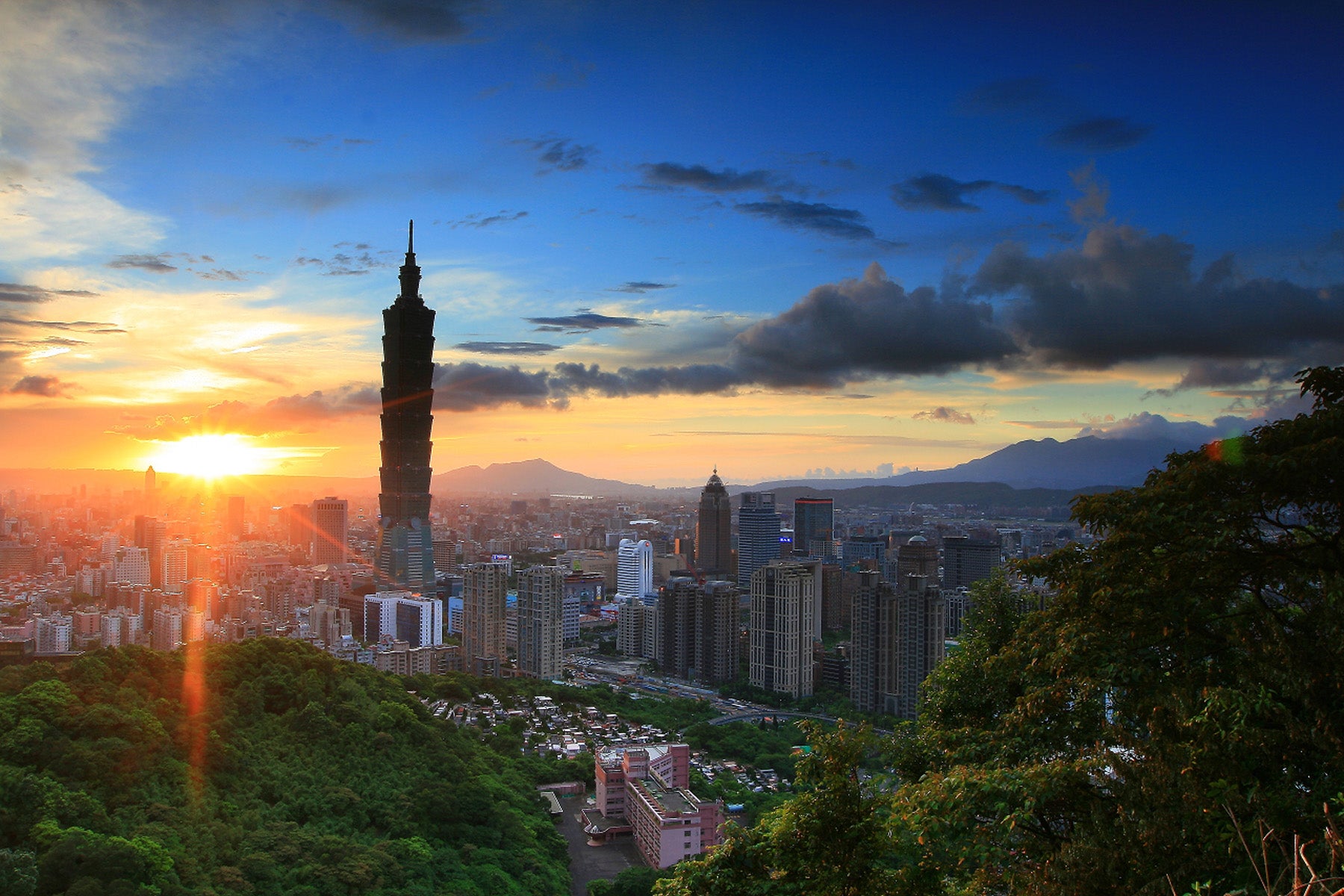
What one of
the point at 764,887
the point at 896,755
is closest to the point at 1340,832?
the point at 764,887

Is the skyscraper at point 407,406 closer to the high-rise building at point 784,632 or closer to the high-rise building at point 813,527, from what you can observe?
the high-rise building at point 784,632

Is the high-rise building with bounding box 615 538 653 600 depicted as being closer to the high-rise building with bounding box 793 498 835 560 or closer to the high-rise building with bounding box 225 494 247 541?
the high-rise building with bounding box 793 498 835 560

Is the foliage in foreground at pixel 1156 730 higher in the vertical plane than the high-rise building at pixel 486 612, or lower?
higher

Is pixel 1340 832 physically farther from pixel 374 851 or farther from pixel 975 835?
pixel 374 851

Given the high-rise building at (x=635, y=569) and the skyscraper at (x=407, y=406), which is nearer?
the skyscraper at (x=407, y=406)

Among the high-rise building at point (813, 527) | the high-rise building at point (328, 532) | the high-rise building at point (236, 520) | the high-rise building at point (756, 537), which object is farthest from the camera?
the high-rise building at point (813, 527)

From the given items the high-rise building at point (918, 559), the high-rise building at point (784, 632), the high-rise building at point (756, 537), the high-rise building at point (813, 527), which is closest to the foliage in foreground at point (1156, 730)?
the high-rise building at point (784, 632)
